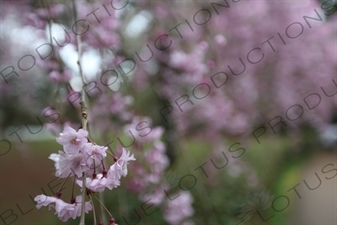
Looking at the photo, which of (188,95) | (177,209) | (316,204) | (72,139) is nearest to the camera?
(72,139)

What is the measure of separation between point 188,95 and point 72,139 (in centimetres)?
231

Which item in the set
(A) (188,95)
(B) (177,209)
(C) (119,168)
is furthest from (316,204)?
(C) (119,168)

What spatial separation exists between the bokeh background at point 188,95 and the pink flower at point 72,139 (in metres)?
0.97

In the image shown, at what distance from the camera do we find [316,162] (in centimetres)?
637

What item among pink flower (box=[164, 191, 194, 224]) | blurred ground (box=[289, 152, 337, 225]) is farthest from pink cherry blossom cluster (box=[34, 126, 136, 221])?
blurred ground (box=[289, 152, 337, 225])

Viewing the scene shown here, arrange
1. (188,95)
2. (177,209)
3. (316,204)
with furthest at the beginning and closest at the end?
(316,204)
(188,95)
(177,209)

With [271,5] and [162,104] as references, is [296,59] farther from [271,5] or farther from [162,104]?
[162,104]

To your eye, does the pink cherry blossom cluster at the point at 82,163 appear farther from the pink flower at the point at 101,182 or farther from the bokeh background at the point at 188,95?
the bokeh background at the point at 188,95

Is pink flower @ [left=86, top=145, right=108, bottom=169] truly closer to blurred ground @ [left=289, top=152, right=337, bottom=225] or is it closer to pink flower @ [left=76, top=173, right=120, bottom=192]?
pink flower @ [left=76, top=173, right=120, bottom=192]

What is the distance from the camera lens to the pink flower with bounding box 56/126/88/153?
2.65 feet

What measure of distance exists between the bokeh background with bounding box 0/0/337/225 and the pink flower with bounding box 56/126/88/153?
38.2 inches

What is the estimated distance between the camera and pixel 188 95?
309cm

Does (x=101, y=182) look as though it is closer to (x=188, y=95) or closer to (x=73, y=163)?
(x=73, y=163)

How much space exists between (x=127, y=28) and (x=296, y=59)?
1.87m
